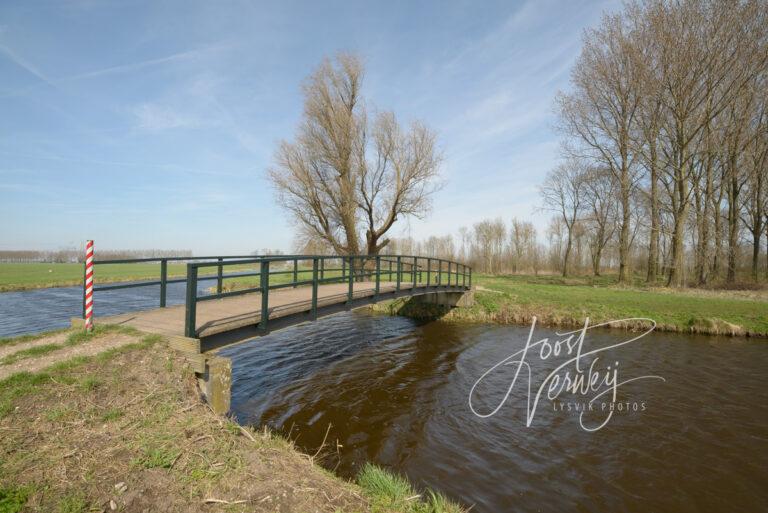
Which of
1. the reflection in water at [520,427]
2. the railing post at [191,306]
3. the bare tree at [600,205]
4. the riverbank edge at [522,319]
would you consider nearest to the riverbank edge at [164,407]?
the railing post at [191,306]

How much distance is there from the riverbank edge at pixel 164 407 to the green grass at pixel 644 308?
43.5ft

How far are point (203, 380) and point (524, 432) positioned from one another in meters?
5.66

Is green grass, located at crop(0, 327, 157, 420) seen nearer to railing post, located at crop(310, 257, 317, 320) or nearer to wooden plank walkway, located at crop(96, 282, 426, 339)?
wooden plank walkway, located at crop(96, 282, 426, 339)

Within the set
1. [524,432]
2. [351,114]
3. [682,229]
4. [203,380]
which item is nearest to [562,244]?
[682,229]

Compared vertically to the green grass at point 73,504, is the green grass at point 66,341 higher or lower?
higher

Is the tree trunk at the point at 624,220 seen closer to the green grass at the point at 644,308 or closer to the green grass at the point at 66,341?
the green grass at the point at 644,308

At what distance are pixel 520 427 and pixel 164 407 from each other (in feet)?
19.8

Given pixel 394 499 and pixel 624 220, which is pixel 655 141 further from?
pixel 394 499

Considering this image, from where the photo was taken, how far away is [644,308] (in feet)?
53.0

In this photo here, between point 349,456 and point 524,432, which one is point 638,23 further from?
point 349,456

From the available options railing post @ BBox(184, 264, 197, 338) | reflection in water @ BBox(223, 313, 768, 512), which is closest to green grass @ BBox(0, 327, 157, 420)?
railing post @ BBox(184, 264, 197, 338)

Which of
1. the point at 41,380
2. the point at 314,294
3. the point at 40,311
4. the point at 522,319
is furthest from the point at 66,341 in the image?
the point at 522,319

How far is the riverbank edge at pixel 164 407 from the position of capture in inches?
128

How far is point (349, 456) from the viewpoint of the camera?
19.4 feet
